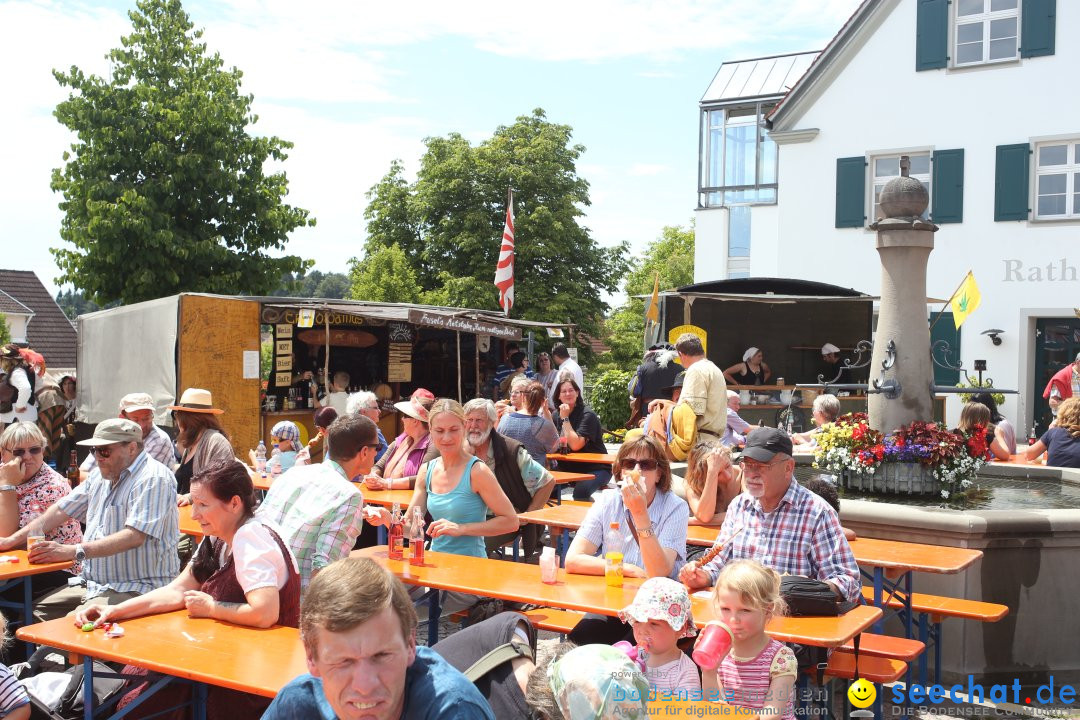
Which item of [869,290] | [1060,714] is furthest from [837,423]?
[869,290]

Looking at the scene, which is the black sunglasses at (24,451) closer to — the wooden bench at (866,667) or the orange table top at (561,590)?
the orange table top at (561,590)

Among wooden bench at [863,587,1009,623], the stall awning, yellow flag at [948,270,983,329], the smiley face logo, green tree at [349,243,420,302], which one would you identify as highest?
green tree at [349,243,420,302]

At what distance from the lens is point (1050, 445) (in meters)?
9.33

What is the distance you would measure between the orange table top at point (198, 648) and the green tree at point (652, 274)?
36.3m

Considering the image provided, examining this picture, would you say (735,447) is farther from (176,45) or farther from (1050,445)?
(176,45)

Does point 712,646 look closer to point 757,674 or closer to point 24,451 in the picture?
point 757,674

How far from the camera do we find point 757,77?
101ft

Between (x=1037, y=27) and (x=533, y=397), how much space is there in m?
14.2

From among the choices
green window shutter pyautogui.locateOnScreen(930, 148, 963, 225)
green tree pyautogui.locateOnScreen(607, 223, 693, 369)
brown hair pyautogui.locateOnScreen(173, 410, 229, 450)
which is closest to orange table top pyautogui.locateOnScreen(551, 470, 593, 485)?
brown hair pyautogui.locateOnScreen(173, 410, 229, 450)

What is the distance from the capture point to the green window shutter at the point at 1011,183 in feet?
59.4

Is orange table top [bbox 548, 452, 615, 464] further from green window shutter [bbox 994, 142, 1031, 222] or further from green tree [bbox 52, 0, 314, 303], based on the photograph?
green tree [bbox 52, 0, 314, 303]

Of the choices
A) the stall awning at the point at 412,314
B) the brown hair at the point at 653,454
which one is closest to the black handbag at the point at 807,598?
the brown hair at the point at 653,454

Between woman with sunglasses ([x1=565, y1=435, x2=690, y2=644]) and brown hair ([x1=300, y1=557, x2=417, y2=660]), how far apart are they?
241cm

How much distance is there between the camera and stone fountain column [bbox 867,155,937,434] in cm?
843
